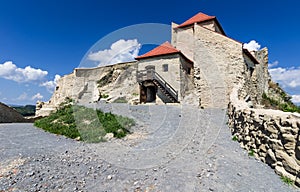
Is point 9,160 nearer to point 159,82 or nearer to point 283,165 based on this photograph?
point 283,165

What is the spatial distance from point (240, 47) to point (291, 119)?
43.2ft

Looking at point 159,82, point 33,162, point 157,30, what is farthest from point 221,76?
point 33,162

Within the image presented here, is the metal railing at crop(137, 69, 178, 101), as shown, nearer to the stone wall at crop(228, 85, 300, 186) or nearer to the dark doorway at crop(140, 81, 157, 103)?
the dark doorway at crop(140, 81, 157, 103)

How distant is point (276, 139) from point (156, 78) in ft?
48.9

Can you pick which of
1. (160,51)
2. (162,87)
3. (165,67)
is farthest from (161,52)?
(162,87)

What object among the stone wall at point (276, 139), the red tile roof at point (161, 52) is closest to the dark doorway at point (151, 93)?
the red tile roof at point (161, 52)

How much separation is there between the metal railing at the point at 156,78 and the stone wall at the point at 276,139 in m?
12.3

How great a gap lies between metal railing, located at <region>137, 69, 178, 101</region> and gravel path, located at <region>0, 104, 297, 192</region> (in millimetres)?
10405

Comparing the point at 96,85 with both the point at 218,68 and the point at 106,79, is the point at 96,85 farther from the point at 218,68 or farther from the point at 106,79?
the point at 218,68

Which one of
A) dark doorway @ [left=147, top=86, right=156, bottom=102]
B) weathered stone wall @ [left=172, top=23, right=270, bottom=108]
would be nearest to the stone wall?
weathered stone wall @ [left=172, top=23, right=270, bottom=108]

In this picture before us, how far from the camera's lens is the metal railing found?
17.9m

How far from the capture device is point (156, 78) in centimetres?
1853

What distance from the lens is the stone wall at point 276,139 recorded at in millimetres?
3516

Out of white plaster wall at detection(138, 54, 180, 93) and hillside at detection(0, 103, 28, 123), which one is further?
white plaster wall at detection(138, 54, 180, 93)
